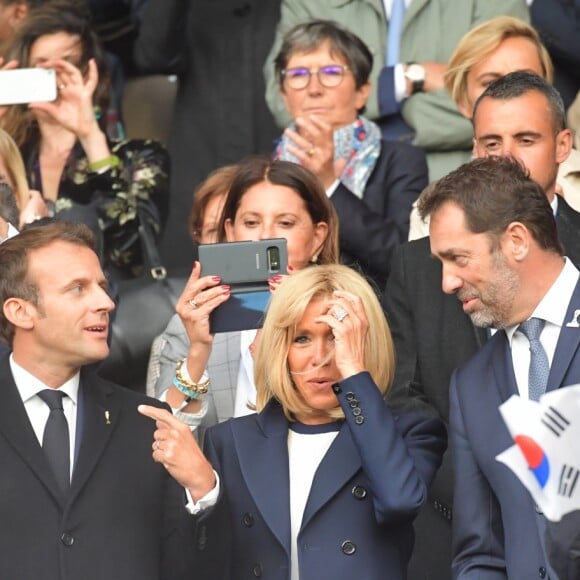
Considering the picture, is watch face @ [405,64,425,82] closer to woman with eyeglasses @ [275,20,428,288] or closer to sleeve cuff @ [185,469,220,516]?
woman with eyeglasses @ [275,20,428,288]

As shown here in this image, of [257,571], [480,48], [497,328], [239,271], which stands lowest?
[257,571]

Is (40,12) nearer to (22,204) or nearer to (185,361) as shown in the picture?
(22,204)

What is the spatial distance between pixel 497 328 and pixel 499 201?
383 mm

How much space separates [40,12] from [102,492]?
297 centimetres

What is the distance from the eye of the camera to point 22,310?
503 cm

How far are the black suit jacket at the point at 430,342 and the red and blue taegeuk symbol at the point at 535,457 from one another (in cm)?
137

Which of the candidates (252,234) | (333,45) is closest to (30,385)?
(252,234)

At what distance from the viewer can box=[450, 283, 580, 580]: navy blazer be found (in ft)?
14.8

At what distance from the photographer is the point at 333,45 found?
22.1 feet

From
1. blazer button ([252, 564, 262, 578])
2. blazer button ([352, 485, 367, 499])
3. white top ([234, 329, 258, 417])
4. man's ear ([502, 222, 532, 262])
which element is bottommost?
blazer button ([252, 564, 262, 578])

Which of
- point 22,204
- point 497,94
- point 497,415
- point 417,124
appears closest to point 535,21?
point 417,124

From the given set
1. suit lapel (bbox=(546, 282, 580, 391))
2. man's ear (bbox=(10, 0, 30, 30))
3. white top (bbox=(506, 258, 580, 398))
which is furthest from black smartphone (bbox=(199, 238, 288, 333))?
man's ear (bbox=(10, 0, 30, 30))

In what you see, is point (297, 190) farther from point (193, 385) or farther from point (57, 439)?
point (57, 439)

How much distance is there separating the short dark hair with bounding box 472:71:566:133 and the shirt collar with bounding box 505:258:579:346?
1.06 m
